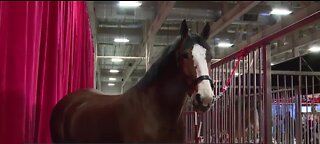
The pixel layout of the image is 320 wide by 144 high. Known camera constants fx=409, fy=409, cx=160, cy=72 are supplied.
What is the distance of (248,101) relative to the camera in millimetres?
2979

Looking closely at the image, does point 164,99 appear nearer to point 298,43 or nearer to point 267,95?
point 267,95

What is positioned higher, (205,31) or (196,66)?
(205,31)

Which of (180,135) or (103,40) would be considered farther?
(103,40)

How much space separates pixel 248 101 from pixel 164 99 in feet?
2.29

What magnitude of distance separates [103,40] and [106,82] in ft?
56.6

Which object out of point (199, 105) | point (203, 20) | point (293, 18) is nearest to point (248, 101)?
point (199, 105)

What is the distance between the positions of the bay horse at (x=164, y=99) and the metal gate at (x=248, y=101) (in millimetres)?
386

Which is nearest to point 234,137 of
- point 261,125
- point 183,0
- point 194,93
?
point 261,125

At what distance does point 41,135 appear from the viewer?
3.34 meters

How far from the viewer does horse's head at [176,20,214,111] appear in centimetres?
237

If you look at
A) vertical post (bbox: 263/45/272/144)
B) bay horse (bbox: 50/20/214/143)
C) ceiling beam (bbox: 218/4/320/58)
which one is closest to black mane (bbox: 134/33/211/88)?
bay horse (bbox: 50/20/214/143)

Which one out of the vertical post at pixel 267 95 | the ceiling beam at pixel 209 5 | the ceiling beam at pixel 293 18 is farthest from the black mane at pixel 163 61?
the ceiling beam at pixel 209 5

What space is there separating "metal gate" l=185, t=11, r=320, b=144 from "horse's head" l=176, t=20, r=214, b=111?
39 cm

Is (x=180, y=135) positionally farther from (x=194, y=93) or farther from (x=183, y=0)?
(x=183, y=0)
